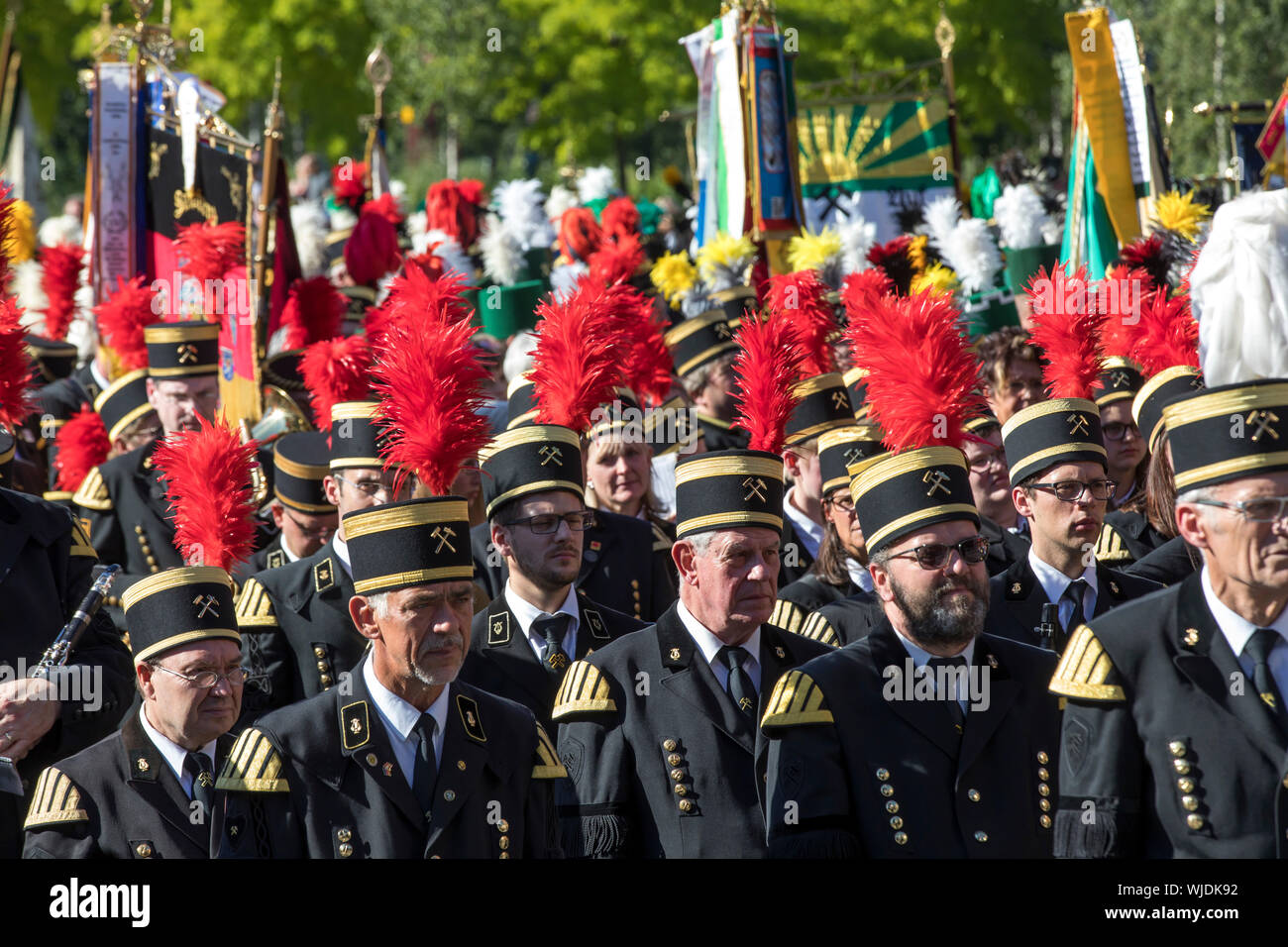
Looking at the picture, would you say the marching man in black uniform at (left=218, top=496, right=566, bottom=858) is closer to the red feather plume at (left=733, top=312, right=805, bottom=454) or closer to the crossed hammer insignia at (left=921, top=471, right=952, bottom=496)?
the crossed hammer insignia at (left=921, top=471, right=952, bottom=496)

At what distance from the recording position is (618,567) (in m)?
6.92

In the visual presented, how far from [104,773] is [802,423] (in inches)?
142

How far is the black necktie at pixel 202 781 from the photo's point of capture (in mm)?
5184

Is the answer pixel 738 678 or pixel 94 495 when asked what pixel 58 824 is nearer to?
pixel 738 678

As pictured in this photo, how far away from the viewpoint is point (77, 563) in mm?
5523

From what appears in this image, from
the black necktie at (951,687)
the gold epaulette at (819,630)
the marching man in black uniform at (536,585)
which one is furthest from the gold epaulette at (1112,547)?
the black necktie at (951,687)

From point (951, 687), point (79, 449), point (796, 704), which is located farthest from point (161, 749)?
point (79, 449)

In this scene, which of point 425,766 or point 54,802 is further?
point 54,802

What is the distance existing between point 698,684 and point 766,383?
118 centimetres

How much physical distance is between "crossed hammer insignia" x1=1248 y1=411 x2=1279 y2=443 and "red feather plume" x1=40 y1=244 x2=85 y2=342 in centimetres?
963

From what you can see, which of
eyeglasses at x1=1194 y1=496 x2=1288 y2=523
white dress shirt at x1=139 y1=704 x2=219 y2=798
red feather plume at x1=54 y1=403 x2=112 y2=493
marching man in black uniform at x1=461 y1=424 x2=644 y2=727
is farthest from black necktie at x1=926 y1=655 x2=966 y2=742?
red feather plume at x1=54 y1=403 x2=112 y2=493

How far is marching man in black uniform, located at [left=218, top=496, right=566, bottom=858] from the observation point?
4398mm

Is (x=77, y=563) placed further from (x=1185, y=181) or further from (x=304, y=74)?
(x=304, y=74)
